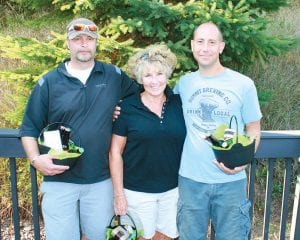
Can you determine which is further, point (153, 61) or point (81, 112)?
point (153, 61)

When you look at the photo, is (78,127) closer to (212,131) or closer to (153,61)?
(153,61)

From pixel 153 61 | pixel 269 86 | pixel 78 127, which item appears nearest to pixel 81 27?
pixel 153 61

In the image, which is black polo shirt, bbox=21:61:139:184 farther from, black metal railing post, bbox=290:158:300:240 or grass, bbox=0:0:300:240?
grass, bbox=0:0:300:240

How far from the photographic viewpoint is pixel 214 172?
102 inches

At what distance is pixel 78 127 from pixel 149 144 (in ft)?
1.47

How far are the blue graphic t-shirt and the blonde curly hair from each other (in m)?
0.18

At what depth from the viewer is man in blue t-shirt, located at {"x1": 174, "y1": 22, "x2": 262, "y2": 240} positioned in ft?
8.30

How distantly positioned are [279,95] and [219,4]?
2339 millimetres

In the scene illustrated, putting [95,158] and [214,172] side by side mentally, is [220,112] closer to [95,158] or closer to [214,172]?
[214,172]

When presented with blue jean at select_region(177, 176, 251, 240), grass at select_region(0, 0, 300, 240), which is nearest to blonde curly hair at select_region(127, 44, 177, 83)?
blue jean at select_region(177, 176, 251, 240)

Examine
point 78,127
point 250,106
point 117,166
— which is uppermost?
point 250,106

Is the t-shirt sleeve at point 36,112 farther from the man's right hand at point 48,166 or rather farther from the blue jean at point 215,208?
the blue jean at point 215,208

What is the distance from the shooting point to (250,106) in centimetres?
254

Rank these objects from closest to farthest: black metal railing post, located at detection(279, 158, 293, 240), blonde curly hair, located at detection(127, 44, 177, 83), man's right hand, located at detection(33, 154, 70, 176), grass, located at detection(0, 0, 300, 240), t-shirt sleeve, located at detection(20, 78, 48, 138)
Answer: man's right hand, located at detection(33, 154, 70, 176)
t-shirt sleeve, located at detection(20, 78, 48, 138)
blonde curly hair, located at detection(127, 44, 177, 83)
black metal railing post, located at detection(279, 158, 293, 240)
grass, located at detection(0, 0, 300, 240)
